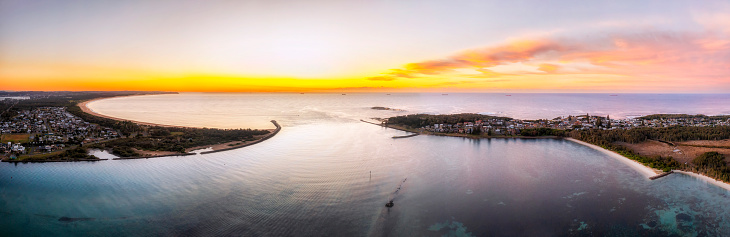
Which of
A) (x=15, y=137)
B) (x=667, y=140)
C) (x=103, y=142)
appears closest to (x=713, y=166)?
(x=667, y=140)

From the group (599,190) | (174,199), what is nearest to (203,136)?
(174,199)

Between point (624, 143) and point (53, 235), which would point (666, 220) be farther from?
point (53, 235)

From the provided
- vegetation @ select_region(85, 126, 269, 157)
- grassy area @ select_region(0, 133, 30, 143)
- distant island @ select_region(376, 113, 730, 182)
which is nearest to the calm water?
distant island @ select_region(376, 113, 730, 182)

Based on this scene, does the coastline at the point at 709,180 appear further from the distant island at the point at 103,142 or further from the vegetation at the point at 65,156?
the vegetation at the point at 65,156

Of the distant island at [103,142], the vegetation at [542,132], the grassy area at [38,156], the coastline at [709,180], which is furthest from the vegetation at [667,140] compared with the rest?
the grassy area at [38,156]

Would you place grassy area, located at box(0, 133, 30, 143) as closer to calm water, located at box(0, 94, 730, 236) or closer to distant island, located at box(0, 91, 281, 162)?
distant island, located at box(0, 91, 281, 162)

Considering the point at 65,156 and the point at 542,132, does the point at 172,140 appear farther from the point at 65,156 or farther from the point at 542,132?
the point at 542,132
